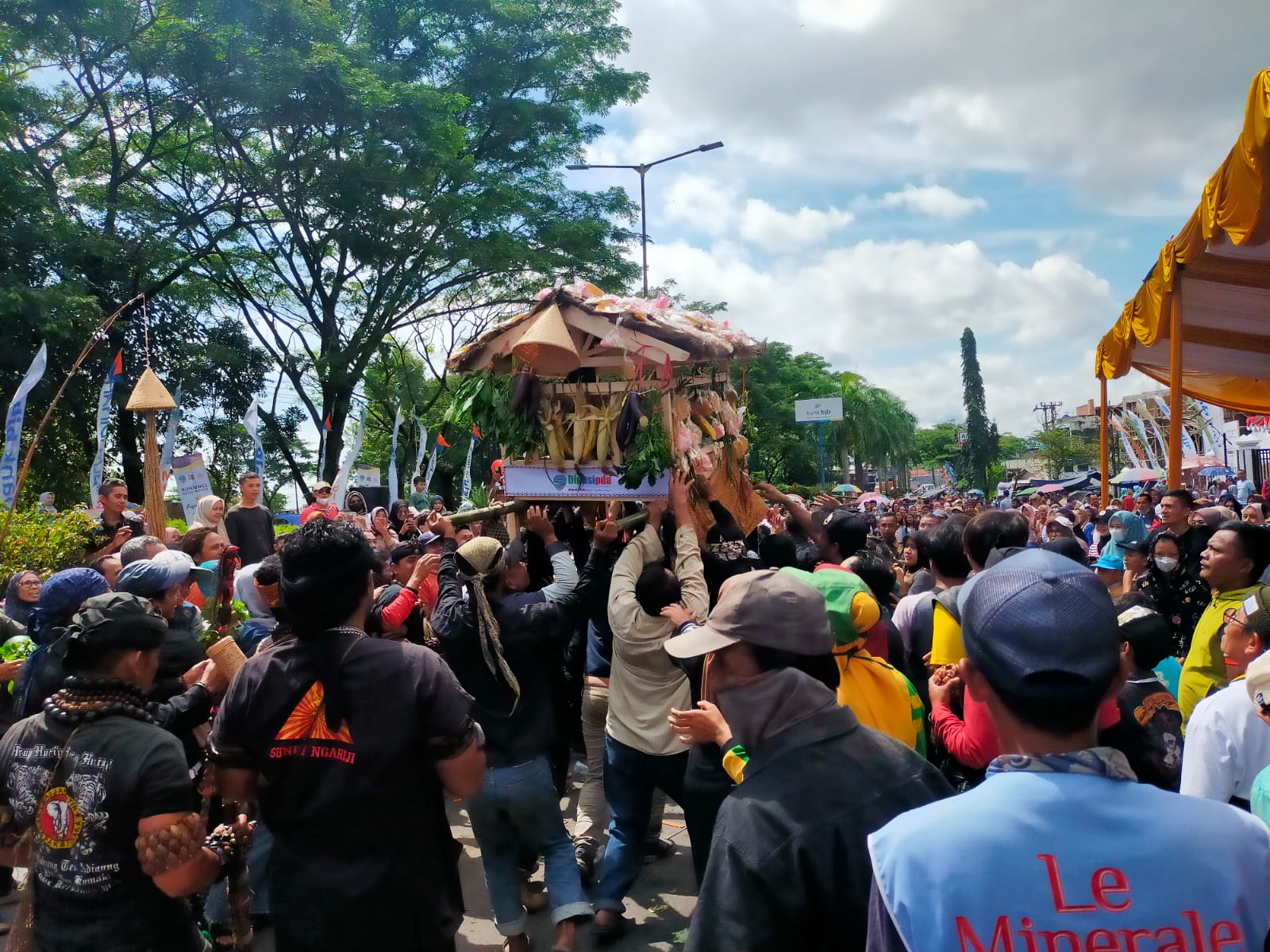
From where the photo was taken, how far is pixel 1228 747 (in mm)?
2430

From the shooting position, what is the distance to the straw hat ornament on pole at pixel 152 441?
8906 millimetres

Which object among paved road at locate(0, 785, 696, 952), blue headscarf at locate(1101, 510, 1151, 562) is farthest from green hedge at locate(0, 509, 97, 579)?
blue headscarf at locate(1101, 510, 1151, 562)

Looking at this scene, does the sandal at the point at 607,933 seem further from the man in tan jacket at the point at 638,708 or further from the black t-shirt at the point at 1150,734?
the black t-shirt at the point at 1150,734

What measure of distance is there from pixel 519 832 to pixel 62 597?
6.94 feet

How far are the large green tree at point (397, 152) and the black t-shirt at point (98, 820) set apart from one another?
15.1m

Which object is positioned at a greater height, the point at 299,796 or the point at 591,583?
the point at 591,583

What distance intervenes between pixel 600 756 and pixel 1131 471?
23.8 meters

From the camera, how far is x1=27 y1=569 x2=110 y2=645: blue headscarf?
352cm

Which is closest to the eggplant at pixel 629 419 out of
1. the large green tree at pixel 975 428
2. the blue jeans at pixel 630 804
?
the blue jeans at pixel 630 804

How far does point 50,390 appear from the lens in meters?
14.9

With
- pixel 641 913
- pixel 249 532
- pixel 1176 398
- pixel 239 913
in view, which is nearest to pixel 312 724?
pixel 239 913

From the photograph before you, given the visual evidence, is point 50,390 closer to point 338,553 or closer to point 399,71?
point 399,71

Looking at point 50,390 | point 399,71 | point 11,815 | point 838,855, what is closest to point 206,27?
point 399,71

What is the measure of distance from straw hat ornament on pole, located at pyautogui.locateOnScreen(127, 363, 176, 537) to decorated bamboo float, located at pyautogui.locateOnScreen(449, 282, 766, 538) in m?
5.46
